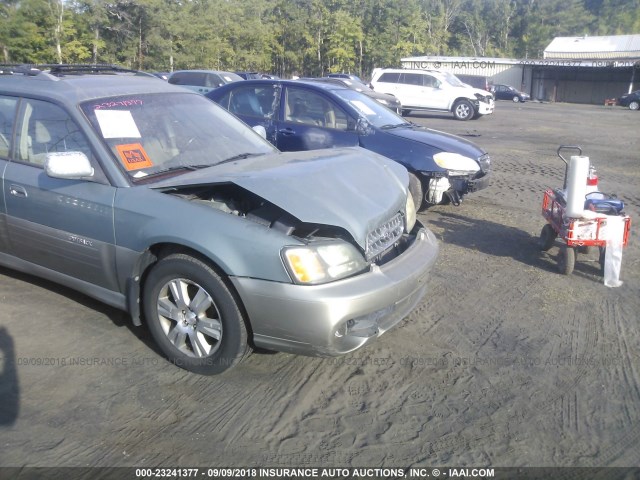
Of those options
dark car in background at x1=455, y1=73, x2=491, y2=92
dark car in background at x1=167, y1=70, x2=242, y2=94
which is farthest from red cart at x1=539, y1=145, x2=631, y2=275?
dark car in background at x1=455, y1=73, x2=491, y2=92

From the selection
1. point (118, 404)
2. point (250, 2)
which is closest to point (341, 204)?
point (118, 404)

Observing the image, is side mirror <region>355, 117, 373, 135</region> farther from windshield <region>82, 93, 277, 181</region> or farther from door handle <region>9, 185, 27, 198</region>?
door handle <region>9, 185, 27, 198</region>

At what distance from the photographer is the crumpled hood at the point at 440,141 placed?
7.43m

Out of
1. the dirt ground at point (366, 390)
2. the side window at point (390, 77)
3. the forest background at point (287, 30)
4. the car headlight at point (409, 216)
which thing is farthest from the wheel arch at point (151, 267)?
the forest background at point (287, 30)

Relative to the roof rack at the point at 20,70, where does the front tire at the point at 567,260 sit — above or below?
below

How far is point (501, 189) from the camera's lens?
9195 mm

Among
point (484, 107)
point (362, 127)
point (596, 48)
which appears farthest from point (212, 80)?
point (596, 48)

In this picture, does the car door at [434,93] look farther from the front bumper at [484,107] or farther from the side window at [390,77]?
the front bumper at [484,107]

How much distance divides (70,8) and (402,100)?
1195 inches

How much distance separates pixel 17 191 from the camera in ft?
13.6

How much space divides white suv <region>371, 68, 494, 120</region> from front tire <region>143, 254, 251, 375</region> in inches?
840

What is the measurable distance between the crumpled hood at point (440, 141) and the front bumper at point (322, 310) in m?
4.22

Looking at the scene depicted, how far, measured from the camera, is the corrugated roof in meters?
53.5

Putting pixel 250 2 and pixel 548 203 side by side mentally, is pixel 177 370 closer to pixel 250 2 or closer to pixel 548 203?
pixel 548 203
